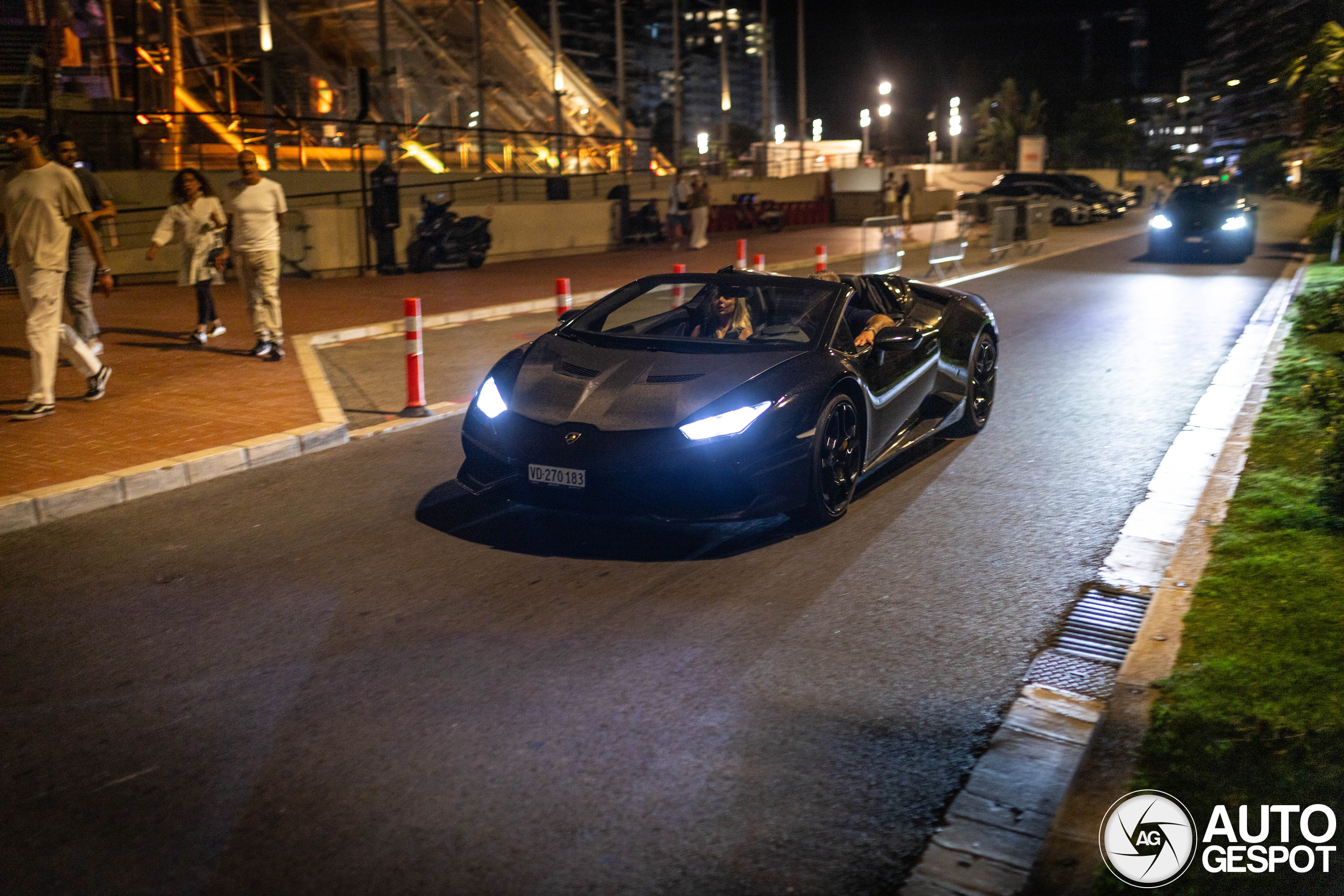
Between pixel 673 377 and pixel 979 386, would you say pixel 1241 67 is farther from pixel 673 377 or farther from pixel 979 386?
pixel 673 377

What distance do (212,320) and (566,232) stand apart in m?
17.3

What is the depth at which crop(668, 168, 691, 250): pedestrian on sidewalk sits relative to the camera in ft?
95.9

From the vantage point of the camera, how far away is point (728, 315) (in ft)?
23.1

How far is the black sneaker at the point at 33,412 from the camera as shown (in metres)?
8.33

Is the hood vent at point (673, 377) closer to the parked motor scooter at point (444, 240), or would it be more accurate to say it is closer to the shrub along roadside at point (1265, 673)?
the shrub along roadside at point (1265, 673)

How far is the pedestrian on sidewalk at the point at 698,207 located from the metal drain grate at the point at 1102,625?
79.3 ft

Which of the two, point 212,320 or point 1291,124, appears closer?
point 212,320

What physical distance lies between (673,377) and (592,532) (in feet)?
3.07

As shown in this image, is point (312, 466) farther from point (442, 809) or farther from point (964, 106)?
point (964, 106)

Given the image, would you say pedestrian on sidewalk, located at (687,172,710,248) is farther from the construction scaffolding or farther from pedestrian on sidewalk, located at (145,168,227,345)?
pedestrian on sidewalk, located at (145,168,227,345)

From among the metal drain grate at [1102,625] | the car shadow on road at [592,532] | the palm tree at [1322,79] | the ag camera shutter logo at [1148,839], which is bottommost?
the ag camera shutter logo at [1148,839]

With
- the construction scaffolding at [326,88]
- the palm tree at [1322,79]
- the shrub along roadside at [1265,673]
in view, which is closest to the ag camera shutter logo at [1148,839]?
the shrub along roadside at [1265,673]

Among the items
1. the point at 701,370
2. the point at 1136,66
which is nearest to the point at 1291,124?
the point at 701,370

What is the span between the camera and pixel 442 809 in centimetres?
334
